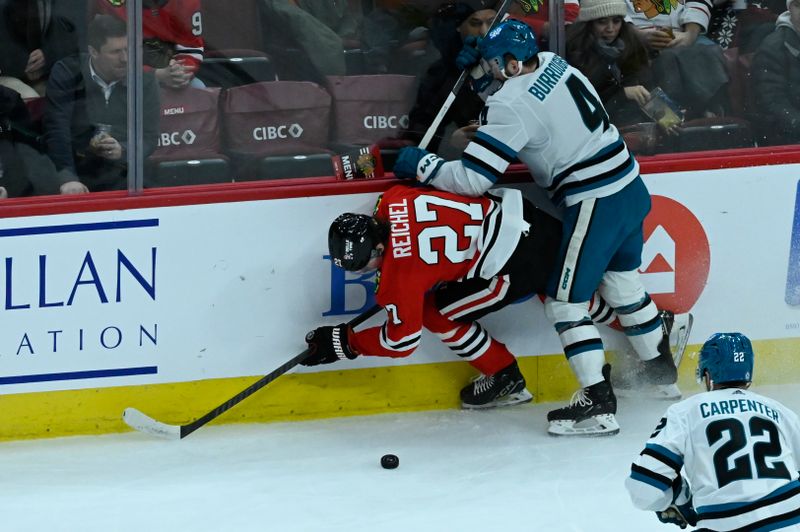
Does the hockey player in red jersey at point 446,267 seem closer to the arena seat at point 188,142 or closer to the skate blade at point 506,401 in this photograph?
the skate blade at point 506,401

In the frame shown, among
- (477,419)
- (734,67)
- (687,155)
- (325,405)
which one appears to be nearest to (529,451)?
(477,419)

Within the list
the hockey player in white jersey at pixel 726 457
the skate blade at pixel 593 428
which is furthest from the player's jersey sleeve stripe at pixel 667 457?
the skate blade at pixel 593 428

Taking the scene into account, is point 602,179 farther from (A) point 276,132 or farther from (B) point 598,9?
(A) point 276,132

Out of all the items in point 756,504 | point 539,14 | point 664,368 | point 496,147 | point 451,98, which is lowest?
point 664,368

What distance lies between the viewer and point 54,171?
4125mm

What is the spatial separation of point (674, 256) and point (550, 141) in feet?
2.33

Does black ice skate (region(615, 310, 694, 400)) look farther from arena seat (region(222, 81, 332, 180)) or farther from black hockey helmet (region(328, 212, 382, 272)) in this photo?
arena seat (region(222, 81, 332, 180))

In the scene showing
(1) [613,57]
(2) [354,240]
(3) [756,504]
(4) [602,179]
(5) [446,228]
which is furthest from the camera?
(1) [613,57]

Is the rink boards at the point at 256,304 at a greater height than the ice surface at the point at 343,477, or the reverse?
the rink boards at the point at 256,304

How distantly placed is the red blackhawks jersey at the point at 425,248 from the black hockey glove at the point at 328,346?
0.03m

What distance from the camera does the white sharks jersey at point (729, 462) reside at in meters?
2.70

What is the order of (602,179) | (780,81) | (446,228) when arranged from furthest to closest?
(780,81) < (602,179) < (446,228)

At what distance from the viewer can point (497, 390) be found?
14.4 ft

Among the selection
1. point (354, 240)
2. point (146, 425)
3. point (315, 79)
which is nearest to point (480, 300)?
point (354, 240)
